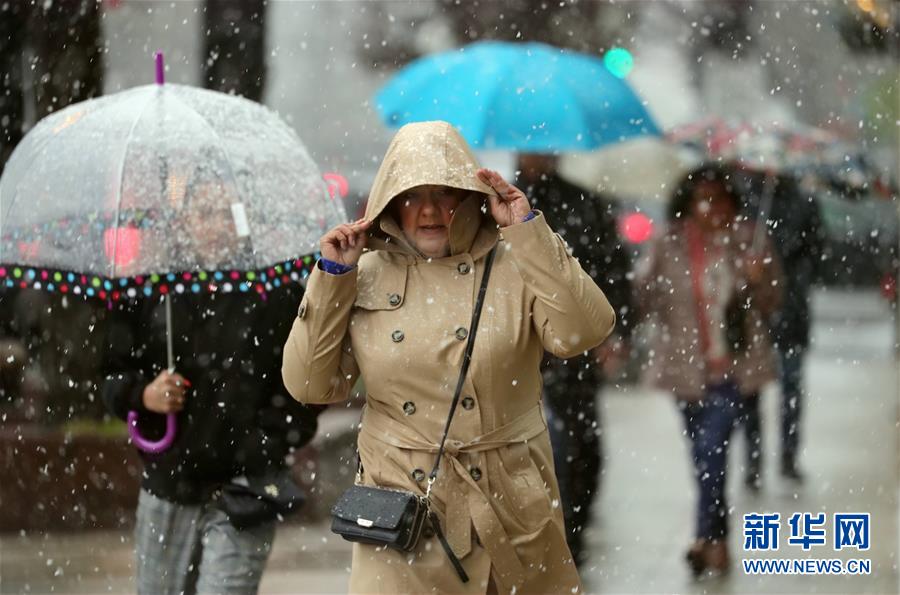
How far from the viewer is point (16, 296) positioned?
9141mm

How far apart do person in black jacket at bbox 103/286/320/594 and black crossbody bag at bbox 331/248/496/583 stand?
0.90 m

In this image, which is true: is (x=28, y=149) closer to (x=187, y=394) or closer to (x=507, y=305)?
(x=187, y=394)

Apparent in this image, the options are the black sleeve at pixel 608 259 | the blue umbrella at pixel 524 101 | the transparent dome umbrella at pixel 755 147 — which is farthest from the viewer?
the transparent dome umbrella at pixel 755 147

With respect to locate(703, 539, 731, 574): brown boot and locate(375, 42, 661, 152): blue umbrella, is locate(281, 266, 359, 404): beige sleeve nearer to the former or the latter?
locate(375, 42, 661, 152): blue umbrella

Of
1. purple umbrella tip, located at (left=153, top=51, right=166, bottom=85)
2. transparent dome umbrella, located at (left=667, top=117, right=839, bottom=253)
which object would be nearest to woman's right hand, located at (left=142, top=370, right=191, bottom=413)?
purple umbrella tip, located at (left=153, top=51, right=166, bottom=85)

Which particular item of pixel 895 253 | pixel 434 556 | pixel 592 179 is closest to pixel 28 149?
pixel 434 556

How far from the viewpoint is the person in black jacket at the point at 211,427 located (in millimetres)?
4934

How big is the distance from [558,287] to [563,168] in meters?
7.19

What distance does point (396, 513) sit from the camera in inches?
157

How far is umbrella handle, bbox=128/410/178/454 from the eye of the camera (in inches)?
195

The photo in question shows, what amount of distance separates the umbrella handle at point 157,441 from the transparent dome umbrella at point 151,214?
1.02 feet

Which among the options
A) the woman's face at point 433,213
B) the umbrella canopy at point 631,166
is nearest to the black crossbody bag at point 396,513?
the woman's face at point 433,213

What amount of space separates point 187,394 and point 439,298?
4.09 ft

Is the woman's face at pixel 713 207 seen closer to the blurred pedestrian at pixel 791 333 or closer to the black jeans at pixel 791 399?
the blurred pedestrian at pixel 791 333
